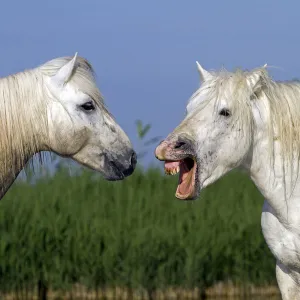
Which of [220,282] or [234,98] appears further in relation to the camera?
[220,282]

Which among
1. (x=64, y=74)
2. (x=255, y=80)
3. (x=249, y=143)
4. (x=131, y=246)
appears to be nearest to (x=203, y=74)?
(x=255, y=80)

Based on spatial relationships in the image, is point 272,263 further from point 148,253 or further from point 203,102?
point 203,102

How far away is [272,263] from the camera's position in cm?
802

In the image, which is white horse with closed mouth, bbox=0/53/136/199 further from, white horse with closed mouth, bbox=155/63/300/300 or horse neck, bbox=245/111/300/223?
horse neck, bbox=245/111/300/223

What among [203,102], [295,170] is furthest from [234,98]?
[295,170]

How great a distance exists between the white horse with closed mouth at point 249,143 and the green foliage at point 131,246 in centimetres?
258

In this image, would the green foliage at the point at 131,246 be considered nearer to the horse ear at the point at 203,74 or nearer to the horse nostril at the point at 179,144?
the horse ear at the point at 203,74

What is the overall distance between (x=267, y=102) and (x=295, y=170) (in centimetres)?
41

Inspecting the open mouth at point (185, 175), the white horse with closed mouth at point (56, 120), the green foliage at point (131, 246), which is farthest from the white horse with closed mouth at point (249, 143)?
the green foliage at point (131, 246)

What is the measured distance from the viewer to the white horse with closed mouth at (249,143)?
4.97 metres

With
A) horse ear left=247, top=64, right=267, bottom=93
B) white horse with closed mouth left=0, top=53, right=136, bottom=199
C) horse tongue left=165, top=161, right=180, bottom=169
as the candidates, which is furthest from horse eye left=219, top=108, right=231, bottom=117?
white horse with closed mouth left=0, top=53, right=136, bottom=199

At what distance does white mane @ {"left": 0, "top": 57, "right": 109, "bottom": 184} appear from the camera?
17.0 ft

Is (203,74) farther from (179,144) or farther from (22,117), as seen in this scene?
(22,117)

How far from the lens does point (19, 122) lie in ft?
17.0
